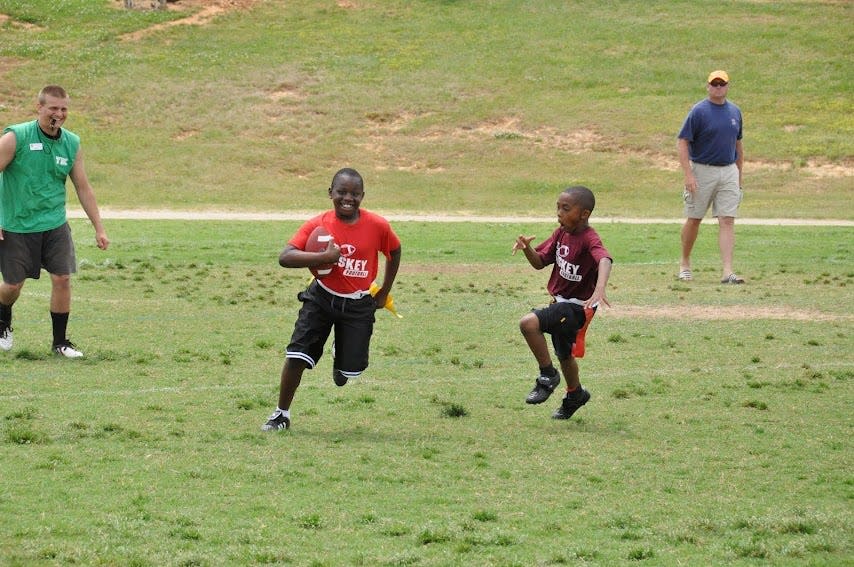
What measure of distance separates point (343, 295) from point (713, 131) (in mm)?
9113

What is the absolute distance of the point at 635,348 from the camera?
38.7 ft

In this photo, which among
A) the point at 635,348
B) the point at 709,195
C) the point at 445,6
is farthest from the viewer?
the point at 445,6

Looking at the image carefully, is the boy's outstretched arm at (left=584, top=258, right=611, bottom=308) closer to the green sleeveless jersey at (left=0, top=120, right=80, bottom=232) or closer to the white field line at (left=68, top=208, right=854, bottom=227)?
the green sleeveless jersey at (left=0, top=120, right=80, bottom=232)

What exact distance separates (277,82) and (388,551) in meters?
41.0

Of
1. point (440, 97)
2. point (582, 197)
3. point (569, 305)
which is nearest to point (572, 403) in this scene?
point (569, 305)

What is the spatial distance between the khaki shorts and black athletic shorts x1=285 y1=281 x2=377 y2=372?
882 cm

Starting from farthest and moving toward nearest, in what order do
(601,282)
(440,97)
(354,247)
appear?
(440,97) < (601,282) < (354,247)

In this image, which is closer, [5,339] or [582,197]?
[582,197]

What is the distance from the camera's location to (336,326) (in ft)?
28.1

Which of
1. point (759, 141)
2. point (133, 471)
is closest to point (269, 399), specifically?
point (133, 471)

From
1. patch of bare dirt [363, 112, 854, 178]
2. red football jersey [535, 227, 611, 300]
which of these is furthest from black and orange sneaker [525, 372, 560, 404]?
patch of bare dirt [363, 112, 854, 178]

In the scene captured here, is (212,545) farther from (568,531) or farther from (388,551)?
(568,531)

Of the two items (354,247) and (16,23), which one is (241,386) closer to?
(354,247)

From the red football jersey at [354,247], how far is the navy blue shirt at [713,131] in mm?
8646
